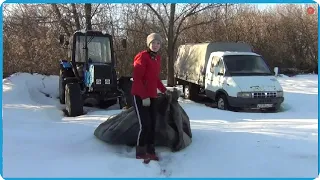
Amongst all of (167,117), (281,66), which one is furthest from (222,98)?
(281,66)

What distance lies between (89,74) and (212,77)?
412 centimetres

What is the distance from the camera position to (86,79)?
11.3 meters

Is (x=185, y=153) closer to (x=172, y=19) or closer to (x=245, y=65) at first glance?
(x=245, y=65)

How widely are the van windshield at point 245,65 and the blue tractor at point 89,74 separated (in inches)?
139

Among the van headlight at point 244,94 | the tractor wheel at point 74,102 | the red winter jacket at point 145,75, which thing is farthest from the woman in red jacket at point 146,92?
the van headlight at point 244,94

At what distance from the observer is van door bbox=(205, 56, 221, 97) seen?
12523 mm

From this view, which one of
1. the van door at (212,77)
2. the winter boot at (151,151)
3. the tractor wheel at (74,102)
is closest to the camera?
the winter boot at (151,151)

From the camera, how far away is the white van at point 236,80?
11.4 m

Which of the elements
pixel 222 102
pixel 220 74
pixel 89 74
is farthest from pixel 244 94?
pixel 89 74

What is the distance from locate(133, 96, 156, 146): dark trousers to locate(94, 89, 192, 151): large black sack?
24 cm

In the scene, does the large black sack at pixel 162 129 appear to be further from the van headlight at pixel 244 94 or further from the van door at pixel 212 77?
the van door at pixel 212 77

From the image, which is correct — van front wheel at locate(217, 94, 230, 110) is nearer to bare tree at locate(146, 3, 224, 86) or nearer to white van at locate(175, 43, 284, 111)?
white van at locate(175, 43, 284, 111)

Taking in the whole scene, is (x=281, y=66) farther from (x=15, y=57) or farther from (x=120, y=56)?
(x=15, y=57)

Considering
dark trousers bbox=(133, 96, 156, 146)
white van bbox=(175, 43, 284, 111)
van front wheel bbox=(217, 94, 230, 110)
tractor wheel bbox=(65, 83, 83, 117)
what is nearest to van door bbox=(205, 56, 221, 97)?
white van bbox=(175, 43, 284, 111)
